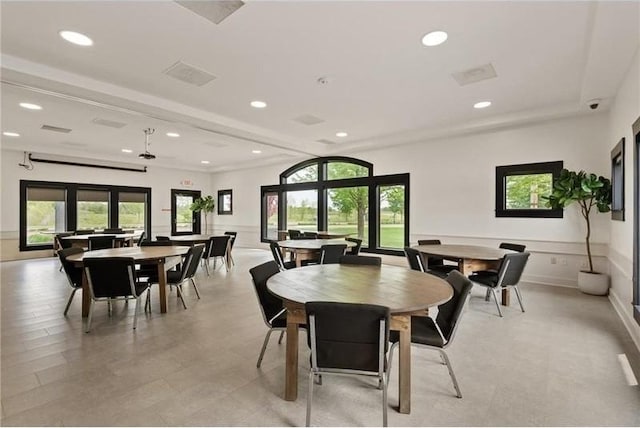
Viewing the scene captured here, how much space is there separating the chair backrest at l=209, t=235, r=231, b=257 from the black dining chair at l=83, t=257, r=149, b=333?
268cm

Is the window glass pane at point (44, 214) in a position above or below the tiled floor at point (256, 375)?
above

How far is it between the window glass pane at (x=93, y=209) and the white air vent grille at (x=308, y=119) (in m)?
7.20

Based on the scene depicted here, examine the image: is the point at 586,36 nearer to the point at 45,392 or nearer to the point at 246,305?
the point at 246,305

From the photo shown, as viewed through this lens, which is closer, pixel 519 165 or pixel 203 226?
pixel 519 165

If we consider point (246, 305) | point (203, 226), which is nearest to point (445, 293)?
point (246, 305)

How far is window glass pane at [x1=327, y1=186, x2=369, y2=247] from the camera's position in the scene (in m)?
7.61

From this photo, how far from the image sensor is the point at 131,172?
9.67 metres

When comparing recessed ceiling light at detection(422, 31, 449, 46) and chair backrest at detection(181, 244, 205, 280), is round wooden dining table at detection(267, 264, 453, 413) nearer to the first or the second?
chair backrest at detection(181, 244, 205, 280)

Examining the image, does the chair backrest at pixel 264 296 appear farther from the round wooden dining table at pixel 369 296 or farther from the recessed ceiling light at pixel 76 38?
the recessed ceiling light at pixel 76 38

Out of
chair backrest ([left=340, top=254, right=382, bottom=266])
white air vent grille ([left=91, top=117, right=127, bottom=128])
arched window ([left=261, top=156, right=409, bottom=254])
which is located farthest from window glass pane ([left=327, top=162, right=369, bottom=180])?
white air vent grille ([left=91, top=117, right=127, bottom=128])

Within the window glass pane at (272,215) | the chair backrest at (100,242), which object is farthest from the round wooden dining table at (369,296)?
the window glass pane at (272,215)

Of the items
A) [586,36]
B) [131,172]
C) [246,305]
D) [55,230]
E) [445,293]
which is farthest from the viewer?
[131,172]

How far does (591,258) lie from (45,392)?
6691 millimetres

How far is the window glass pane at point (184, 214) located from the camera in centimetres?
1095
